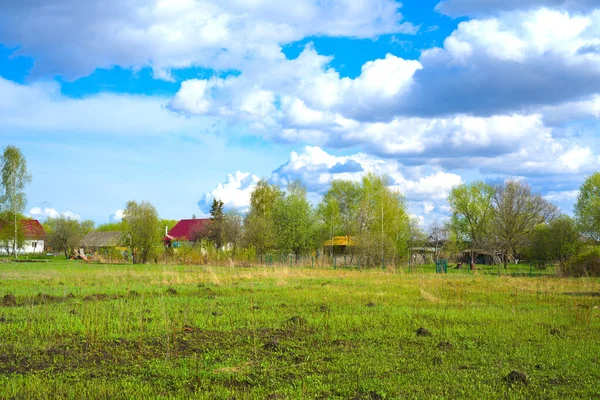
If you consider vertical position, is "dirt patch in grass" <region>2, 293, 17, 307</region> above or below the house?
below

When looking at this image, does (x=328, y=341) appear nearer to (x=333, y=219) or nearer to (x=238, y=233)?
(x=238, y=233)

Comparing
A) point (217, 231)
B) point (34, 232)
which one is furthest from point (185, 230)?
point (34, 232)

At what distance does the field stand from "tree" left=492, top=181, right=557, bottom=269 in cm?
4721

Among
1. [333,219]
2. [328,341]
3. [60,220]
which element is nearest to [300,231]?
[333,219]

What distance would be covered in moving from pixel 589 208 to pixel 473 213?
19.5 metres

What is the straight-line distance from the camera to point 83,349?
9.55 metres

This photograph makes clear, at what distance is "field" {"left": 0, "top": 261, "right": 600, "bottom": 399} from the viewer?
745 centimetres

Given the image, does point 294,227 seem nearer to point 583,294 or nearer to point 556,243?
point 556,243

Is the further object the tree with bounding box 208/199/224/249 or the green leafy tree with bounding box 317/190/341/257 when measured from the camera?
the green leafy tree with bounding box 317/190/341/257

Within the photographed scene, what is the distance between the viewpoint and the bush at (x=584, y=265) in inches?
1348

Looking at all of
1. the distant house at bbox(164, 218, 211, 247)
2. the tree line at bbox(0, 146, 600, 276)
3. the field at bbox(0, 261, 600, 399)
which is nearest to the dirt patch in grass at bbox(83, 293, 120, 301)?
the field at bbox(0, 261, 600, 399)

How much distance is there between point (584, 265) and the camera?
114ft

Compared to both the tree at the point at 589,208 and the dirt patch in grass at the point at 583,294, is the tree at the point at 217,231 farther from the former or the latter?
the dirt patch in grass at the point at 583,294

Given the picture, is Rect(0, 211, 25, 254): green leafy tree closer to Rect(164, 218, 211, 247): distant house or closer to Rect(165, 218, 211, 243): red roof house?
Rect(164, 218, 211, 247): distant house
